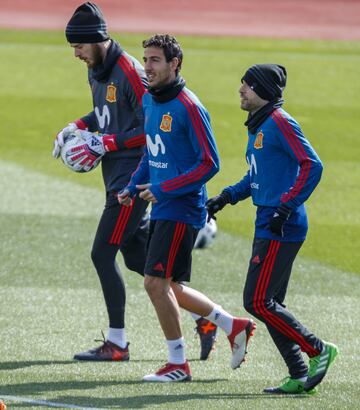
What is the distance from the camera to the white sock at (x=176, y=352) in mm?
8164

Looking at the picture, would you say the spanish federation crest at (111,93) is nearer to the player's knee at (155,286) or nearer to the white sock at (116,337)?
the player's knee at (155,286)

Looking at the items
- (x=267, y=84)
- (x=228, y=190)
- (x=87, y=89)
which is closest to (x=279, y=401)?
(x=228, y=190)

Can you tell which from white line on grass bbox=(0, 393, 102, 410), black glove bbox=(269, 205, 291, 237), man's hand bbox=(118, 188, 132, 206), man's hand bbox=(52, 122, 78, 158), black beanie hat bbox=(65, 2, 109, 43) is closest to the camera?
white line on grass bbox=(0, 393, 102, 410)

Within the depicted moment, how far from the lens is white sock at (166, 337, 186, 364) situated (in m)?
8.16

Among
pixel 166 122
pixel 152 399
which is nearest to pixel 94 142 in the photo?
pixel 166 122

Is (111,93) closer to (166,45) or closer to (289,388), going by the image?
(166,45)

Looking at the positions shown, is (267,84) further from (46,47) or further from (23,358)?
(46,47)

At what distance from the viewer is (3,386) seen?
7762 millimetres

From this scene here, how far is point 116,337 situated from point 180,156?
1.56 m

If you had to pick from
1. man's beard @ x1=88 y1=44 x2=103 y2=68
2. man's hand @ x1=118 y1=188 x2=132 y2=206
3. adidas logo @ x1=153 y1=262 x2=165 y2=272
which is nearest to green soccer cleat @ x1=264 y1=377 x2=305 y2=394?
adidas logo @ x1=153 y1=262 x2=165 y2=272

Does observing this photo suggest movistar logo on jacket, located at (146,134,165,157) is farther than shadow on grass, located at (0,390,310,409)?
Yes

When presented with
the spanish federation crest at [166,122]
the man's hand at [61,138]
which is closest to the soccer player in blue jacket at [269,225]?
the spanish federation crest at [166,122]

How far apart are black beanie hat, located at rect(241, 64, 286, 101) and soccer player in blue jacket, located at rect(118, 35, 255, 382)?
1.35ft

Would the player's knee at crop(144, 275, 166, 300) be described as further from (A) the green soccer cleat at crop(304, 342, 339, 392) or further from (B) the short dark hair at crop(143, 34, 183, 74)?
(B) the short dark hair at crop(143, 34, 183, 74)
